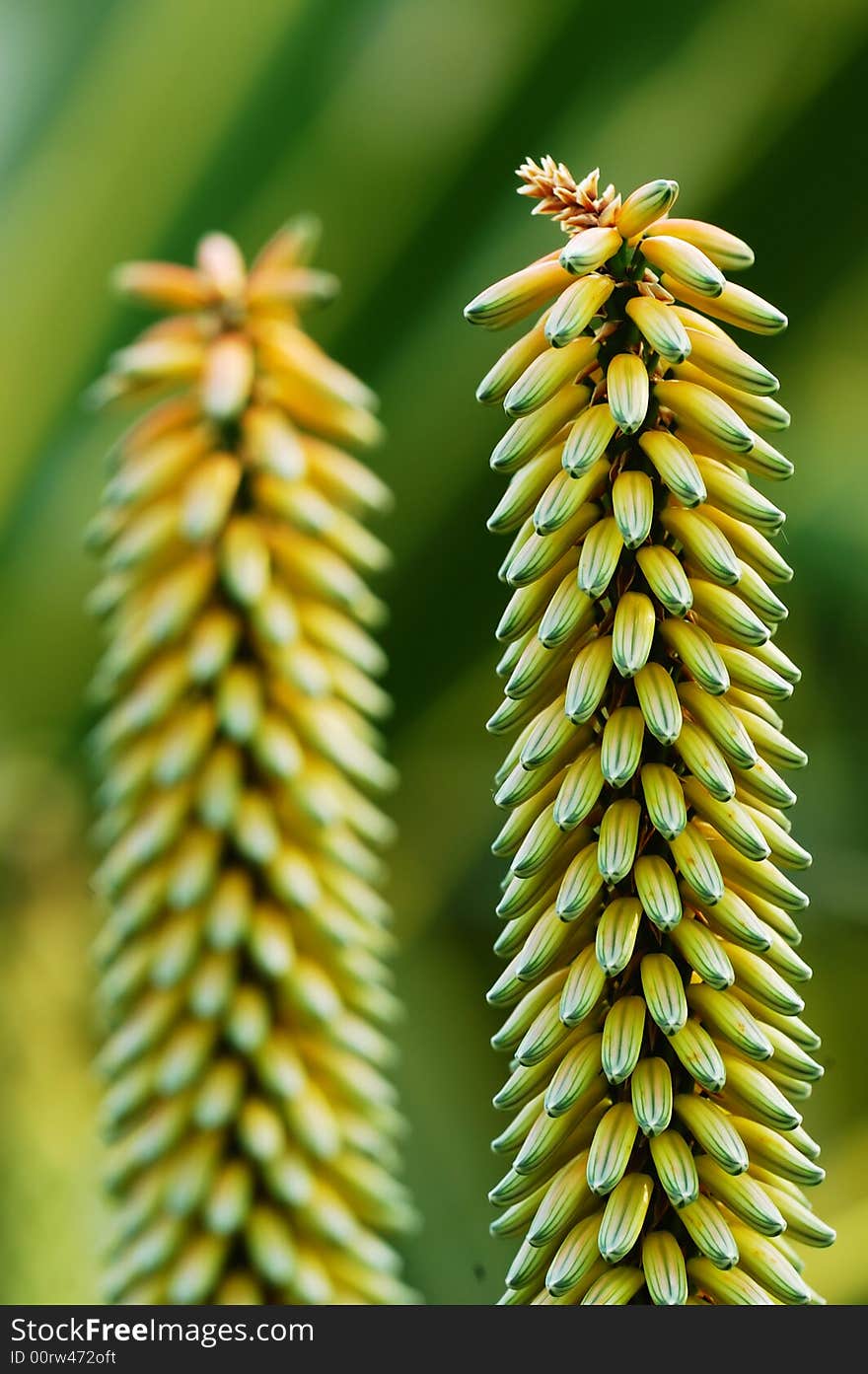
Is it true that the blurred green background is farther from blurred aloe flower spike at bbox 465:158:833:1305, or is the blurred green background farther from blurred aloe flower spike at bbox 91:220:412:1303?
blurred aloe flower spike at bbox 465:158:833:1305

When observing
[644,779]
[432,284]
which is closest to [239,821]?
[644,779]

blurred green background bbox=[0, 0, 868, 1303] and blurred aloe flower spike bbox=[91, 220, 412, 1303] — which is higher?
blurred green background bbox=[0, 0, 868, 1303]

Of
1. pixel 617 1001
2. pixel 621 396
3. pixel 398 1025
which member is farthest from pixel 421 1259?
pixel 621 396

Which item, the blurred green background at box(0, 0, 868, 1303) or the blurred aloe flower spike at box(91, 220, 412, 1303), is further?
the blurred green background at box(0, 0, 868, 1303)

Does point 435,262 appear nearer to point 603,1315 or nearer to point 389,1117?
point 389,1117

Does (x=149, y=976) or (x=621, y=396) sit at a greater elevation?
(x=621, y=396)

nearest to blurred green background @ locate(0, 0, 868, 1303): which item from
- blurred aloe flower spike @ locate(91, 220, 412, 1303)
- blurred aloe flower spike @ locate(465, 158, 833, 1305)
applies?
blurred aloe flower spike @ locate(91, 220, 412, 1303)

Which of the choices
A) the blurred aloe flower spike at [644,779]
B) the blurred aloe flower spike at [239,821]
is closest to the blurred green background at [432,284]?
the blurred aloe flower spike at [239,821]
